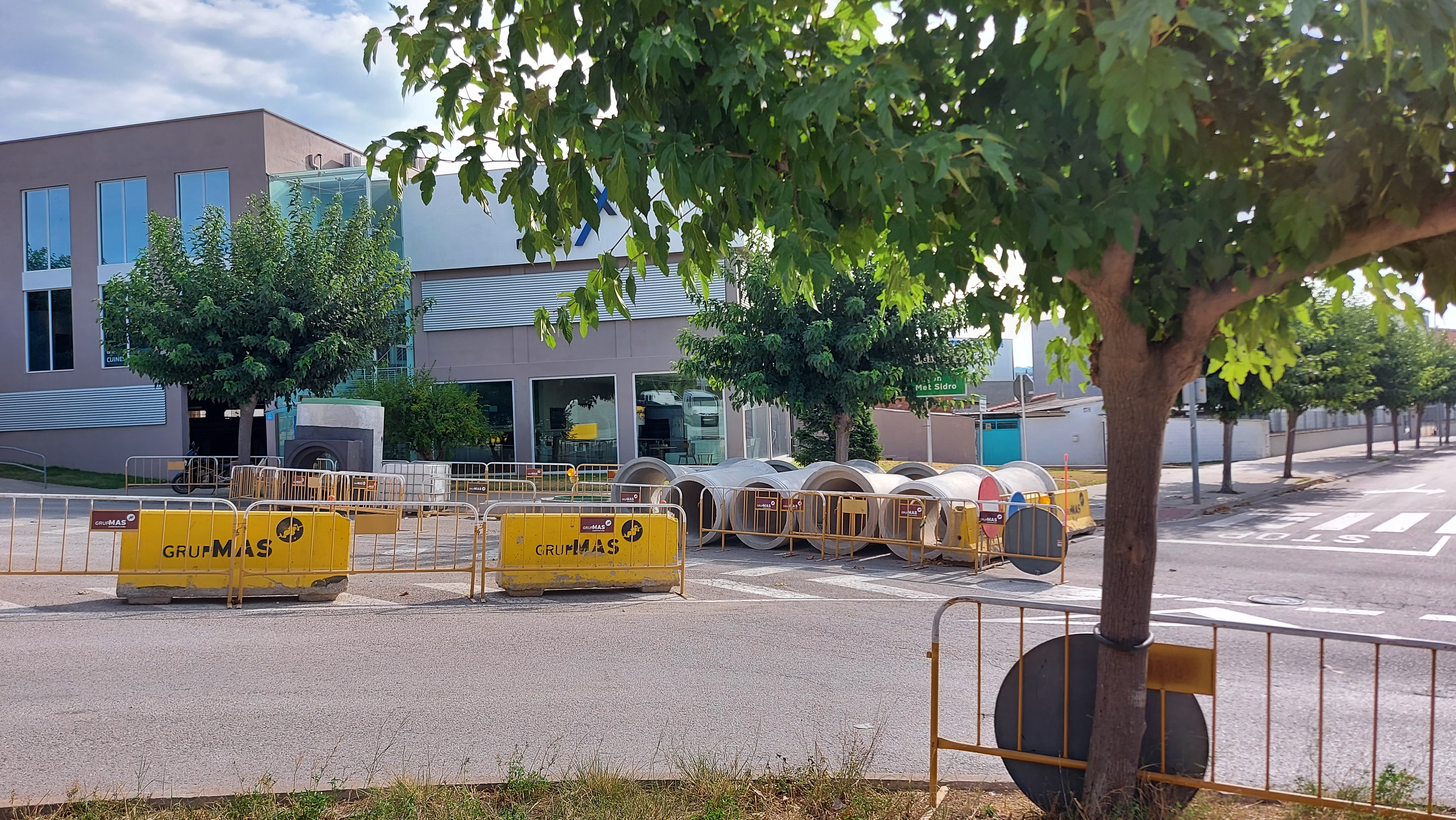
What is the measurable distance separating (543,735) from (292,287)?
70.4 feet

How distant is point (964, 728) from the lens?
20.5 feet

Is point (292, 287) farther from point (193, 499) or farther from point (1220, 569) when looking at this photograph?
point (1220, 569)

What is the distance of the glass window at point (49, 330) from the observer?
32.8 m

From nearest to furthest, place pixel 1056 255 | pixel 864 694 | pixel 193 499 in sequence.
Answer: pixel 1056 255
pixel 864 694
pixel 193 499

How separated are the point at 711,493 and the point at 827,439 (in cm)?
901

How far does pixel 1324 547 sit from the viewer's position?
52.6ft

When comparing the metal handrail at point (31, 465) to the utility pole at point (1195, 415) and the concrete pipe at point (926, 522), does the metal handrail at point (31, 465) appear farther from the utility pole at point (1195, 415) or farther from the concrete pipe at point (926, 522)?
the utility pole at point (1195, 415)

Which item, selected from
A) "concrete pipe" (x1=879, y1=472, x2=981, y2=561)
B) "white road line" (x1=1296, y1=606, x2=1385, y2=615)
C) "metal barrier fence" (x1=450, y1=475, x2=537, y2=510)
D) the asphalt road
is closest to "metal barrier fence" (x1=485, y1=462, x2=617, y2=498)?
"metal barrier fence" (x1=450, y1=475, x2=537, y2=510)

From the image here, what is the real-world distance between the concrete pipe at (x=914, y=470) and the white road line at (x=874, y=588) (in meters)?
5.61

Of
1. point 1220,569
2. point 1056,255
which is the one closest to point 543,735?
point 1056,255

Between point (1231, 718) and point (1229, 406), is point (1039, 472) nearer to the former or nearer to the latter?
point (1231, 718)

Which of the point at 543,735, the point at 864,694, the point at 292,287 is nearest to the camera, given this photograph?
the point at 543,735

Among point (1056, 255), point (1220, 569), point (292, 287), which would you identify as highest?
point (292, 287)

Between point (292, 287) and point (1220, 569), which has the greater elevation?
point (292, 287)
